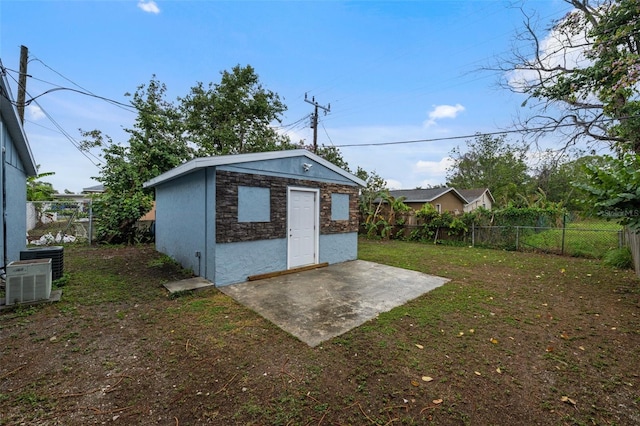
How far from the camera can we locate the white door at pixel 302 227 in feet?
20.6

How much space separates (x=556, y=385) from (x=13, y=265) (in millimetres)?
6789

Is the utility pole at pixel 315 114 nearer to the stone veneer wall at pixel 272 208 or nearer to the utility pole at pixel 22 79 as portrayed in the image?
the stone veneer wall at pixel 272 208

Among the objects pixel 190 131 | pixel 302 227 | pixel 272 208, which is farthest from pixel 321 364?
pixel 190 131

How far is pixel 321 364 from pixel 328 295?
2050 mm

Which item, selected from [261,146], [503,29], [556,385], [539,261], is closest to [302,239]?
[556,385]

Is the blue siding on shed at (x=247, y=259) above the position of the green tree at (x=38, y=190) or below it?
below

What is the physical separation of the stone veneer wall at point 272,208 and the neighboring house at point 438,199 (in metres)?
13.8

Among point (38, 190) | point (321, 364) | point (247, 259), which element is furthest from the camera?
point (38, 190)

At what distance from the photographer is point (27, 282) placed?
3955mm

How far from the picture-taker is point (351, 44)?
34.6ft

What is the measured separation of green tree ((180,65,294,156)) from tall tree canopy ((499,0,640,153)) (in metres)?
13.2

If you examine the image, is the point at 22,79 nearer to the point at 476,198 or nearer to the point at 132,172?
the point at 132,172

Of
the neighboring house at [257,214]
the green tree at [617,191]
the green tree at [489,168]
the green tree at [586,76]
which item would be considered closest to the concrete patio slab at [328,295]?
the neighboring house at [257,214]

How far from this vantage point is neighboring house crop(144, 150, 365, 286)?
517cm
